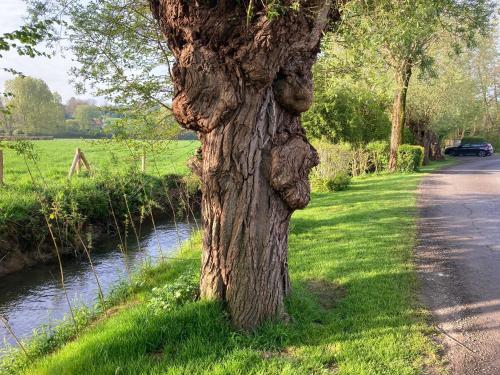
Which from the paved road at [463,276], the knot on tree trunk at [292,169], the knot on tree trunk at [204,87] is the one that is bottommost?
the paved road at [463,276]

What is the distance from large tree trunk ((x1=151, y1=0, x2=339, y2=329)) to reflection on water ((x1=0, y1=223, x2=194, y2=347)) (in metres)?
3.76

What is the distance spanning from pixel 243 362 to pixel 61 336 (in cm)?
291

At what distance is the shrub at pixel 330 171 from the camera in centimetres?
1539

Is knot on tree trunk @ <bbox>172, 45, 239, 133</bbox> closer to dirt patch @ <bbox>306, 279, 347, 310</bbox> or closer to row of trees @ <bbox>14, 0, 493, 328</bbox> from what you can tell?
row of trees @ <bbox>14, 0, 493, 328</bbox>

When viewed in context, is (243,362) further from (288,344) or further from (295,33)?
(295,33)

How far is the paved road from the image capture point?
12.5 feet

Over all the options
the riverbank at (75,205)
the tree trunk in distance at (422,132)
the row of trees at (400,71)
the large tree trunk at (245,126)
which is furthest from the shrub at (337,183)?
the tree trunk in distance at (422,132)

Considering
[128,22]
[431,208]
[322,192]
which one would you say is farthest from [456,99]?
[128,22]

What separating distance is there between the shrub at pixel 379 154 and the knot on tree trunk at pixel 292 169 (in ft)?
62.8

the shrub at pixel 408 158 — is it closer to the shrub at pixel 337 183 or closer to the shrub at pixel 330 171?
the shrub at pixel 330 171

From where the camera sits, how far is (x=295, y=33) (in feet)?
12.1

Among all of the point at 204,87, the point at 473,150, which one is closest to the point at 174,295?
the point at 204,87

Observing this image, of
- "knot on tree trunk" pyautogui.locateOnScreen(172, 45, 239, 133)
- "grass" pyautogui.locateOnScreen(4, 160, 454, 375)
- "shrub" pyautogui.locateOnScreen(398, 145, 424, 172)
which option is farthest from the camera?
"shrub" pyautogui.locateOnScreen(398, 145, 424, 172)

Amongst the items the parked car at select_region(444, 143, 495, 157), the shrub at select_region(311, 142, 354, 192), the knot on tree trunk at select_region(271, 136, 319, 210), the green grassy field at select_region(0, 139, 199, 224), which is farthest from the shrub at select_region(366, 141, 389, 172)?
the parked car at select_region(444, 143, 495, 157)
